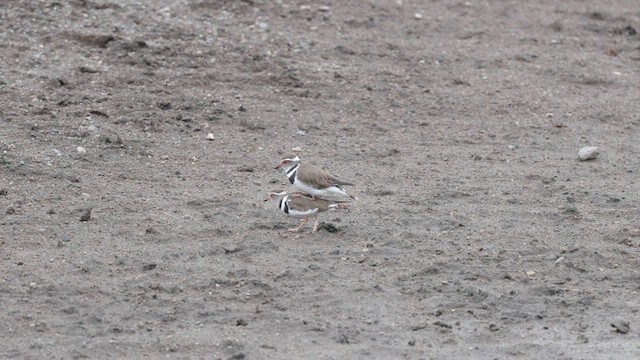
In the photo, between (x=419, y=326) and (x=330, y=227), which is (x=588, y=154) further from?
(x=419, y=326)

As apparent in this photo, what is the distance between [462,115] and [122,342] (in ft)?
16.3

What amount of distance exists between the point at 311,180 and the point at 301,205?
265 mm

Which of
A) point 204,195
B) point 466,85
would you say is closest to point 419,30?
point 466,85

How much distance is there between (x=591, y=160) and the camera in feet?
32.3

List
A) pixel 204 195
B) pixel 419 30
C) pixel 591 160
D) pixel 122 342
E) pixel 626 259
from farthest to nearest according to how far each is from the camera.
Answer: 1. pixel 419 30
2. pixel 591 160
3. pixel 204 195
4. pixel 626 259
5. pixel 122 342

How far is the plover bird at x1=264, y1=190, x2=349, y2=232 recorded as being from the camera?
8.10m

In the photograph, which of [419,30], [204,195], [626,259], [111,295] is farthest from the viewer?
[419,30]

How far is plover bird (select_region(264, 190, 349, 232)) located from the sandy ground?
179mm

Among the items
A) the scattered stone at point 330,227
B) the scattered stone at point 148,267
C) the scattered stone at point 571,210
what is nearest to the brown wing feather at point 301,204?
the scattered stone at point 330,227

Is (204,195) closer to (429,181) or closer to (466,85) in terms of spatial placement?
(429,181)

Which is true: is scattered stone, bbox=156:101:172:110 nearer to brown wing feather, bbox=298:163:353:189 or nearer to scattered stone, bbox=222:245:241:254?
brown wing feather, bbox=298:163:353:189

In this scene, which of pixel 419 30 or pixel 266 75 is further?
pixel 419 30

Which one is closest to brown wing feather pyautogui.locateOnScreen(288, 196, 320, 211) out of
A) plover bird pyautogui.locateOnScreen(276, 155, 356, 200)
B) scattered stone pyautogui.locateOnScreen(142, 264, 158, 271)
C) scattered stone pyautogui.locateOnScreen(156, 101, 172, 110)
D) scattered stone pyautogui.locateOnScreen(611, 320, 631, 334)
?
plover bird pyautogui.locateOnScreen(276, 155, 356, 200)

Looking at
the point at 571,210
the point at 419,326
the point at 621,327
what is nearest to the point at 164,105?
the point at 571,210
